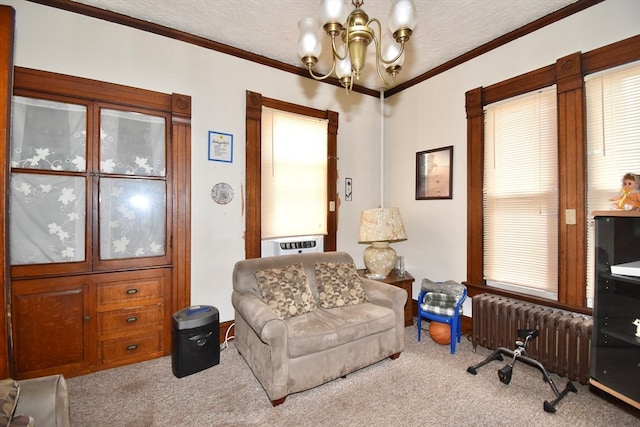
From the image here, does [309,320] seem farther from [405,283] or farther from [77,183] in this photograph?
[77,183]

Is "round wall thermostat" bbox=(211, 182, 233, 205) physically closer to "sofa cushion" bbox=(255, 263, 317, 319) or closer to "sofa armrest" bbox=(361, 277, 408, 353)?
"sofa cushion" bbox=(255, 263, 317, 319)

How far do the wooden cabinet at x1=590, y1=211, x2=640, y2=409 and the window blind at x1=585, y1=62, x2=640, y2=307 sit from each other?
275 mm

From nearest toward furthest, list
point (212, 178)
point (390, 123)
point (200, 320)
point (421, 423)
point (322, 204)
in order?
point (421, 423) < point (200, 320) < point (212, 178) < point (322, 204) < point (390, 123)

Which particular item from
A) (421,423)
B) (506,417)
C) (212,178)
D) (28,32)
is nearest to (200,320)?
(212,178)

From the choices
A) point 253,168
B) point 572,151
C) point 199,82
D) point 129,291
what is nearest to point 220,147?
point 253,168

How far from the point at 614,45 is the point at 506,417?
2.78 m

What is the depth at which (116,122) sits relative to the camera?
2605 mm

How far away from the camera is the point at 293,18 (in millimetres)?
2627

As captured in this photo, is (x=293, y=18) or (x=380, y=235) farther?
(x=380, y=235)

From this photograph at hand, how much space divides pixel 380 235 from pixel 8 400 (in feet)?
9.38

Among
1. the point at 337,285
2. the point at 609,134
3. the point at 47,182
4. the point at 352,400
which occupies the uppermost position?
the point at 609,134

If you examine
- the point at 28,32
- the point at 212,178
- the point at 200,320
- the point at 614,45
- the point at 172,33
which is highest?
the point at 172,33

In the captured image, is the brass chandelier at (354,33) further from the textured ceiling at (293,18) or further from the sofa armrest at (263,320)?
the sofa armrest at (263,320)

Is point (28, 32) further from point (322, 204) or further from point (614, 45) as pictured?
point (614, 45)
